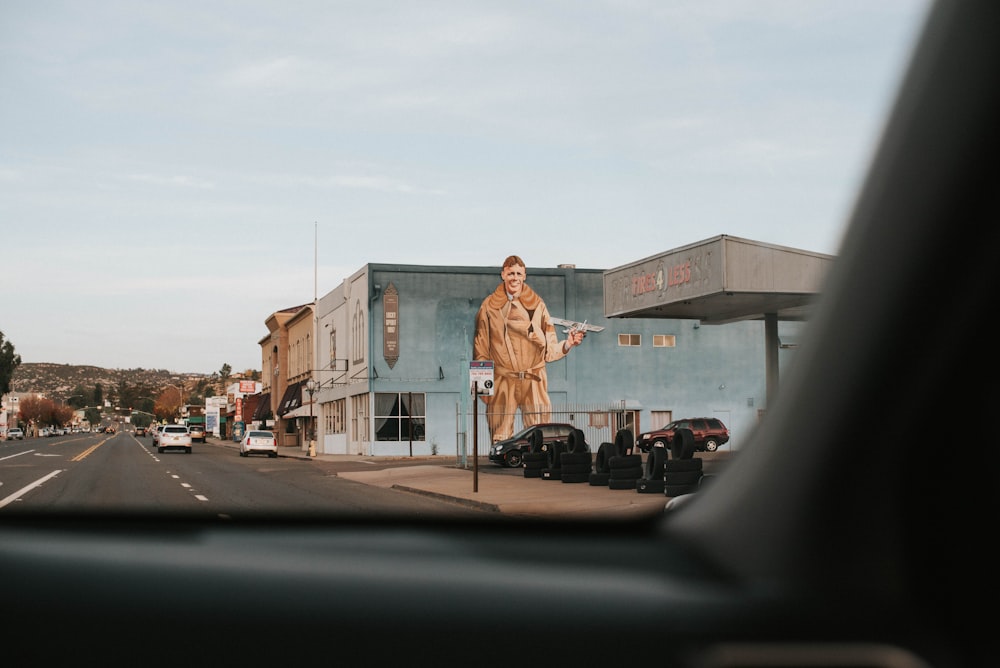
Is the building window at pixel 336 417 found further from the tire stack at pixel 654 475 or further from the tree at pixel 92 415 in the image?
the tire stack at pixel 654 475

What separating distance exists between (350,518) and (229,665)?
0.36 metres

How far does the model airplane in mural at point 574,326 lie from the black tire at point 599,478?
55cm

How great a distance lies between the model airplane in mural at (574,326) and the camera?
326 cm

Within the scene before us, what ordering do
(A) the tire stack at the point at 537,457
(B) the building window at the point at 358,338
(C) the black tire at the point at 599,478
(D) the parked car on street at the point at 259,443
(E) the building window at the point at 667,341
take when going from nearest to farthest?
(C) the black tire at the point at 599,478, (E) the building window at the point at 667,341, (B) the building window at the point at 358,338, (A) the tire stack at the point at 537,457, (D) the parked car on street at the point at 259,443

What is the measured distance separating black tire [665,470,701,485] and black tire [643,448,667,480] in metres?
0.06

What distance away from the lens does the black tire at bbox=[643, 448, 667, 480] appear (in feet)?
6.65

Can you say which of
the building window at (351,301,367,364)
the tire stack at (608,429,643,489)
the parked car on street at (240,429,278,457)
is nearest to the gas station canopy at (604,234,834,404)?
the tire stack at (608,429,643,489)

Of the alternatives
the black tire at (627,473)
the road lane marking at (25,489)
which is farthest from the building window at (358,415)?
the road lane marking at (25,489)

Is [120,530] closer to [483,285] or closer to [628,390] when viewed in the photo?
[483,285]

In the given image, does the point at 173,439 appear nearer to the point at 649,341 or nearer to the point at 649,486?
the point at 649,341

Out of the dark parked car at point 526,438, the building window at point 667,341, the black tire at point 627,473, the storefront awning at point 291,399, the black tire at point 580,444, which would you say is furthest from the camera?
the storefront awning at point 291,399

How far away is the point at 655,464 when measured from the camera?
7.00 feet

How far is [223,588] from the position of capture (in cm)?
148

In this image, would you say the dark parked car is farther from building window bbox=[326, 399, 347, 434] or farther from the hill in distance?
the hill in distance
